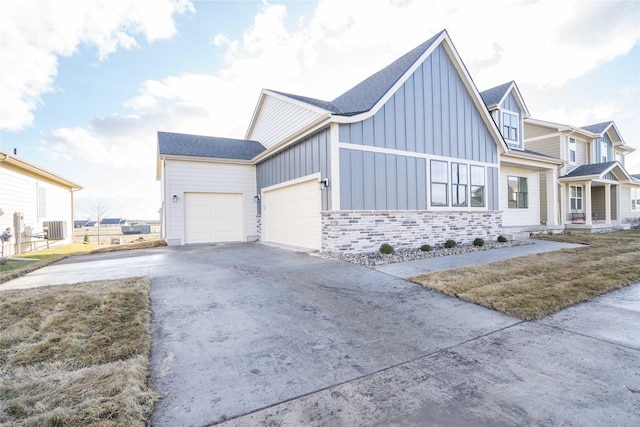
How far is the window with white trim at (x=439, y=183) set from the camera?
998 centimetres

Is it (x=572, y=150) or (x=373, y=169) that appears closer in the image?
(x=373, y=169)

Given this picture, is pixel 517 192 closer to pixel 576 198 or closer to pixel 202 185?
pixel 576 198

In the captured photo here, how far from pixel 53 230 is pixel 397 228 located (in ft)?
48.7

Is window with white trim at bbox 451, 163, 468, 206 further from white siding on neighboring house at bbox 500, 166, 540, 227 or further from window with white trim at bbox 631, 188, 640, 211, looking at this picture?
window with white trim at bbox 631, 188, 640, 211

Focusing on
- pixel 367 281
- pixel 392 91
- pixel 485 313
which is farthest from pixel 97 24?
pixel 485 313

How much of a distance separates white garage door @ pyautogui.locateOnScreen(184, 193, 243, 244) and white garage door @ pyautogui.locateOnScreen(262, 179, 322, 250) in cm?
141

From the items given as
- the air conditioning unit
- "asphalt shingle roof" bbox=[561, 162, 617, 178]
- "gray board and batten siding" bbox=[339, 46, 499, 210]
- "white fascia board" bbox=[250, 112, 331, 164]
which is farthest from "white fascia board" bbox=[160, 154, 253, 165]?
"asphalt shingle roof" bbox=[561, 162, 617, 178]

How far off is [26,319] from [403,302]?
5037mm

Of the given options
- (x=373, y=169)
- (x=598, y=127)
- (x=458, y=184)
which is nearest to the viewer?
(x=373, y=169)

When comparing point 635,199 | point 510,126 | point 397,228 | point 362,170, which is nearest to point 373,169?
point 362,170

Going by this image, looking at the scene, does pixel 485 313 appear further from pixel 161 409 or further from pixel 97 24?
pixel 97 24

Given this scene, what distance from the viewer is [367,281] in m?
5.73

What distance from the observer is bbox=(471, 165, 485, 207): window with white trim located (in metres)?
11.1

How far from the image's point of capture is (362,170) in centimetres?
843
